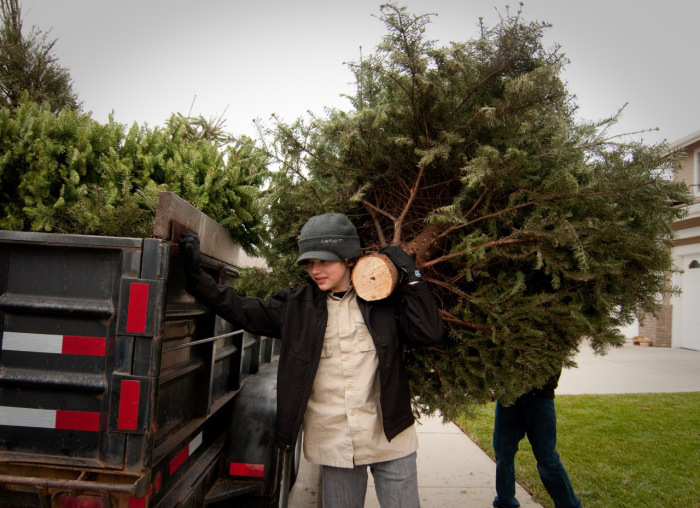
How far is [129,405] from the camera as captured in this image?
1574mm

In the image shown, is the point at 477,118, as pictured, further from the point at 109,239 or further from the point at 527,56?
the point at 109,239

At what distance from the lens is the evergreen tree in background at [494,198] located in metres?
2.18

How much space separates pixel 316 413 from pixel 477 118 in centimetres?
160

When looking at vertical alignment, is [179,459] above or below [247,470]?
above

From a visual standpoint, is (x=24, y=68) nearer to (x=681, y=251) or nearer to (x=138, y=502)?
(x=138, y=502)

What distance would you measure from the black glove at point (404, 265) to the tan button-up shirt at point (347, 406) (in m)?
0.29

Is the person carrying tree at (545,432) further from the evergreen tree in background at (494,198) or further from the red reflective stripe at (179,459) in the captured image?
the red reflective stripe at (179,459)

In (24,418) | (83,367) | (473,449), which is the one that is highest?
(83,367)

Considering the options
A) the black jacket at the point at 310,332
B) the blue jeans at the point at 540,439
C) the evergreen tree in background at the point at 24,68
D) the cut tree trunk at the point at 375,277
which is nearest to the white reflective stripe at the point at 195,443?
the black jacket at the point at 310,332

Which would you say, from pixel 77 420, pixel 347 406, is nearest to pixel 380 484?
pixel 347 406

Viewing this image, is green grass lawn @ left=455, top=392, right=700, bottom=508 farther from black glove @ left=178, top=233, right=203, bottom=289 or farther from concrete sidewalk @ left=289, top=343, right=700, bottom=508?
black glove @ left=178, top=233, right=203, bottom=289

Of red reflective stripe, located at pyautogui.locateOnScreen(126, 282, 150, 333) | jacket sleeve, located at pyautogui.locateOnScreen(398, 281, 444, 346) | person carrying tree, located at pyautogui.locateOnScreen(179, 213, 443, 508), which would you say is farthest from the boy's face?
red reflective stripe, located at pyautogui.locateOnScreen(126, 282, 150, 333)

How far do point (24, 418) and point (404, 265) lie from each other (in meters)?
1.56

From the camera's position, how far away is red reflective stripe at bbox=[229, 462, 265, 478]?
2334 mm
